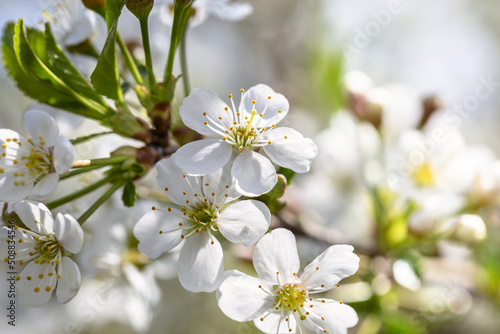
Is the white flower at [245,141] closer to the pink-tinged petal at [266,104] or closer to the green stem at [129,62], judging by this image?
the pink-tinged petal at [266,104]

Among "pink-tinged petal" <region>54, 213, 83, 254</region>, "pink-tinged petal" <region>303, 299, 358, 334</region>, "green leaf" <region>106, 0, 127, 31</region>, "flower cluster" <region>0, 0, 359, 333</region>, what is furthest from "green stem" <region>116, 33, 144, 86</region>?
"pink-tinged petal" <region>303, 299, 358, 334</region>

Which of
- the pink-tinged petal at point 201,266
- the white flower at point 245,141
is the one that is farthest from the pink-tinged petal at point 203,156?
the pink-tinged petal at point 201,266

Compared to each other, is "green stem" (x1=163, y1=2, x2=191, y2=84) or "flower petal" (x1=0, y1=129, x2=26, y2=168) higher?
"green stem" (x1=163, y1=2, x2=191, y2=84)

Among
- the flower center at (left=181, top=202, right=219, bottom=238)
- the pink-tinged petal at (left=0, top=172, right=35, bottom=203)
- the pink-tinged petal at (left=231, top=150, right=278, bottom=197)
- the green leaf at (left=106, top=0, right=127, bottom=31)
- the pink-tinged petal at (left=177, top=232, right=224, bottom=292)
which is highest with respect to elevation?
the green leaf at (left=106, top=0, right=127, bottom=31)

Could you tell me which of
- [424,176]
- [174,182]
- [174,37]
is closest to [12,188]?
[174,182]

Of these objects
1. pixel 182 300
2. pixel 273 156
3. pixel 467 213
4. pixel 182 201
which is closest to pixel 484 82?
pixel 467 213

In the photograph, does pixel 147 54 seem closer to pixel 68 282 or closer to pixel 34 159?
pixel 34 159

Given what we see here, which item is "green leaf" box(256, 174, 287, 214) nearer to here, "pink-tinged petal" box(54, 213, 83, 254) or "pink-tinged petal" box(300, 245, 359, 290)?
"pink-tinged petal" box(300, 245, 359, 290)

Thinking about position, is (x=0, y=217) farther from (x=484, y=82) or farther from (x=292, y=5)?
(x=292, y=5)
